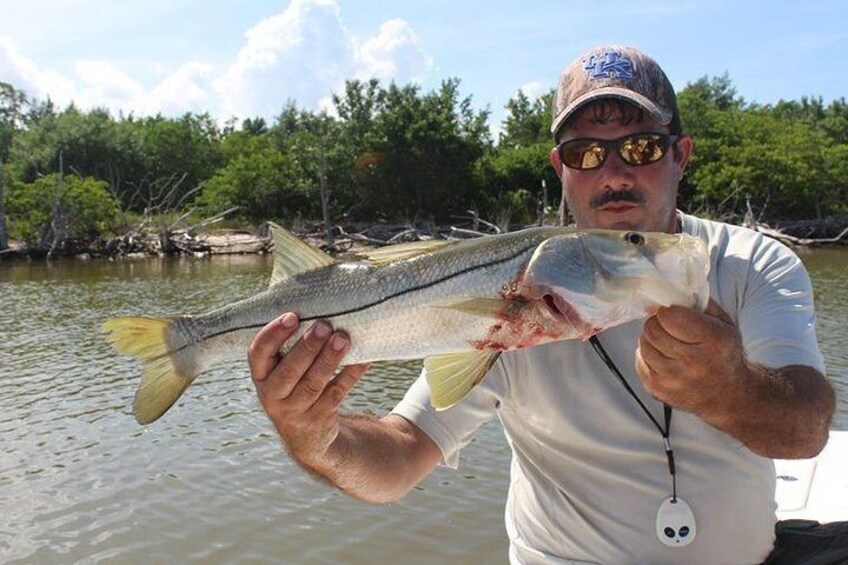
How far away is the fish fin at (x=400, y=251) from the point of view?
2.61 meters

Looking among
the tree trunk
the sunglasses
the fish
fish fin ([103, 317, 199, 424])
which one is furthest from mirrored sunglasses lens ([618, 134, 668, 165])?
the tree trunk

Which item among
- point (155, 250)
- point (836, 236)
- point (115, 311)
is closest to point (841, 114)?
point (836, 236)

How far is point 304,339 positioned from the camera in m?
2.62

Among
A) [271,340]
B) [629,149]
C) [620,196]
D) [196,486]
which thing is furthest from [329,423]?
[196,486]

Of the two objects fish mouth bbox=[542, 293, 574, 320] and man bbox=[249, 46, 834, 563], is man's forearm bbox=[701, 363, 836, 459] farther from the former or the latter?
fish mouth bbox=[542, 293, 574, 320]

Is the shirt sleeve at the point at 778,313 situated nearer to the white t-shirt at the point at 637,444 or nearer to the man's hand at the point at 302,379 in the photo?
the white t-shirt at the point at 637,444

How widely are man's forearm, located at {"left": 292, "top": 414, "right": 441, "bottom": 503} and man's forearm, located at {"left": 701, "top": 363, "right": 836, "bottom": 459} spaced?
1345 millimetres

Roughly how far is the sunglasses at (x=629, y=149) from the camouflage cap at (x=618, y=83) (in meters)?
0.09

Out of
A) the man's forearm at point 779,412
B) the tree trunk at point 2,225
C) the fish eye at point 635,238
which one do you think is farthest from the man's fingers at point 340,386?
the tree trunk at point 2,225

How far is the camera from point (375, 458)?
3.26 metres

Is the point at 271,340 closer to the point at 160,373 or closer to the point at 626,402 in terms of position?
the point at 160,373

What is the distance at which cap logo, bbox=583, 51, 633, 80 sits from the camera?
3287 mm

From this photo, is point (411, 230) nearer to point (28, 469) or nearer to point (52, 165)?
point (52, 165)

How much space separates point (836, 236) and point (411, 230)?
24.6 meters
